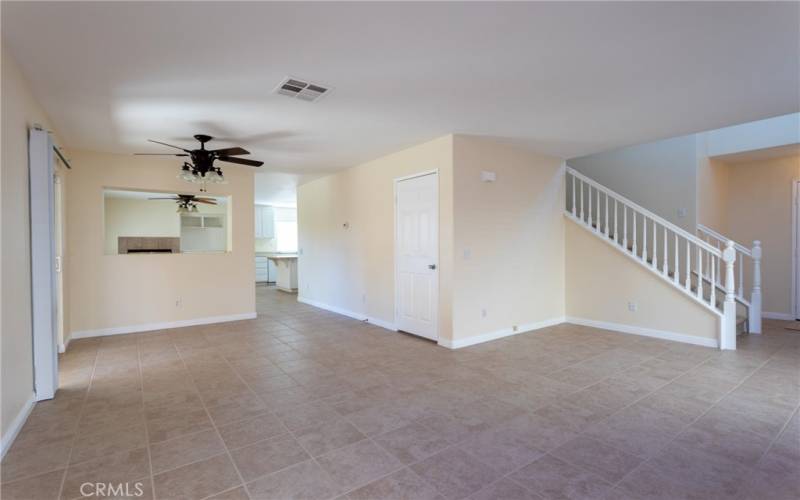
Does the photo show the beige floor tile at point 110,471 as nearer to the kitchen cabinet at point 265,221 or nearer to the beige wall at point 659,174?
the beige wall at point 659,174

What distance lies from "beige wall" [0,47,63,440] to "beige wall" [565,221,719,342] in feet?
20.0

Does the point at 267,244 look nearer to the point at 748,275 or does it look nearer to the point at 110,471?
the point at 110,471

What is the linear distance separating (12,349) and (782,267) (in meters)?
9.31

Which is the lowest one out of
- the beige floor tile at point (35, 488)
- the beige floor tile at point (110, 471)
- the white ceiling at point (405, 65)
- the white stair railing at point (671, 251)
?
the beige floor tile at point (110, 471)

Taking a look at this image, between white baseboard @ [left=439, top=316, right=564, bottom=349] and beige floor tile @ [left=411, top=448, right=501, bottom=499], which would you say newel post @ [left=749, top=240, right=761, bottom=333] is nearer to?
white baseboard @ [left=439, top=316, right=564, bottom=349]

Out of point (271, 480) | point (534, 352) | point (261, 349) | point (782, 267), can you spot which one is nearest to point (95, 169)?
point (261, 349)

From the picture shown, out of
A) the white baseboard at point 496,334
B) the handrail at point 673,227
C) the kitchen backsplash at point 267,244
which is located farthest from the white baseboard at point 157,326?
the kitchen backsplash at point 267,244

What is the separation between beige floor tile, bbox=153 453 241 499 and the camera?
6.23 feet

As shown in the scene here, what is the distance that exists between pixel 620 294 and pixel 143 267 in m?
6.68

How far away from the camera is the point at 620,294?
5273mm

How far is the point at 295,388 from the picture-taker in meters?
3.28

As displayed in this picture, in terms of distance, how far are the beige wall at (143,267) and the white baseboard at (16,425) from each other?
8.41 feet

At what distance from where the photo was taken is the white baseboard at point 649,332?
14.7 ft

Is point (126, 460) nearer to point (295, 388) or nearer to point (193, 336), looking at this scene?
point (295, 388)
